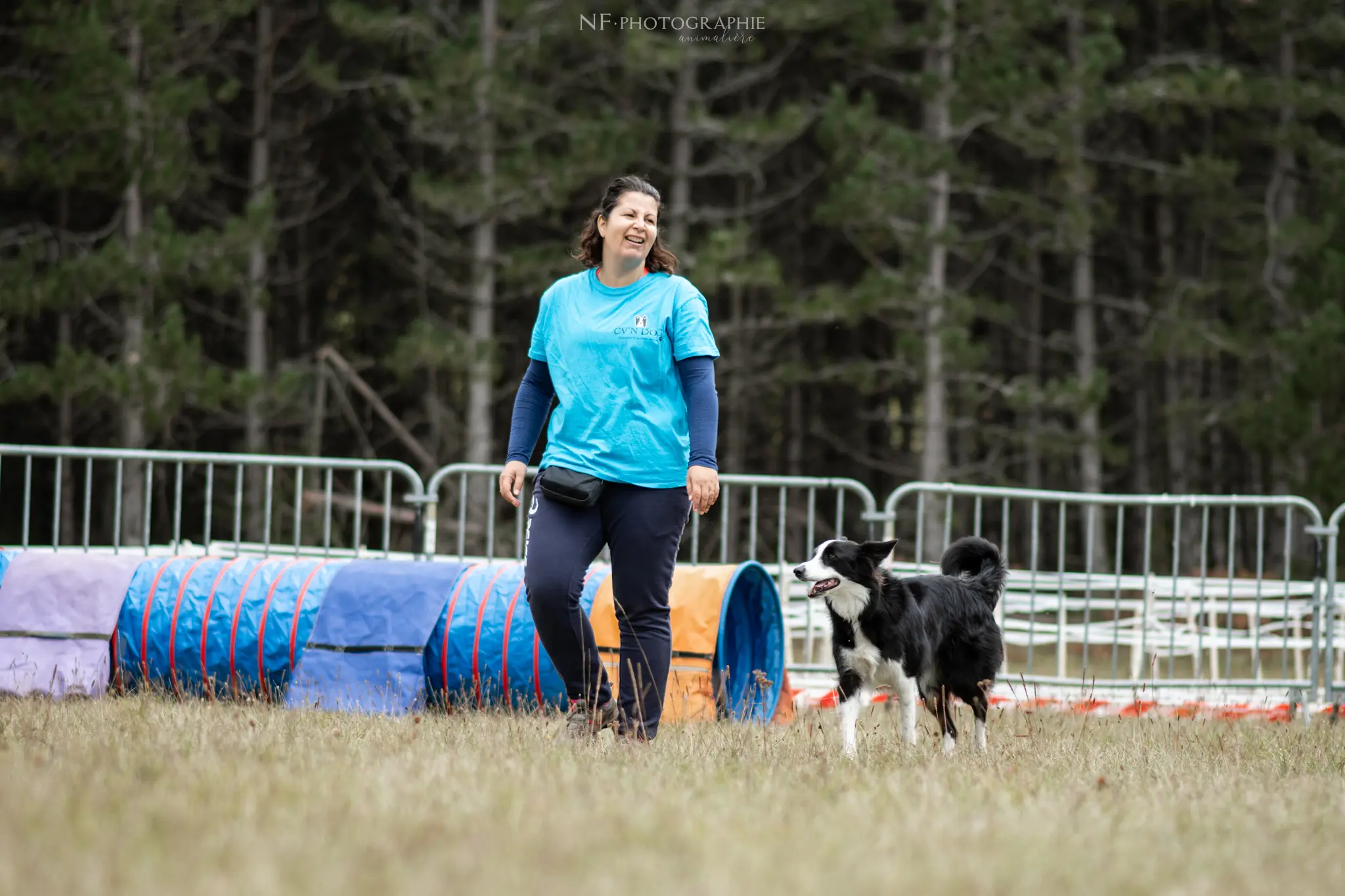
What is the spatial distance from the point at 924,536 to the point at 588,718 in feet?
44.1

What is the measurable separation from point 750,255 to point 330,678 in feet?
51.8

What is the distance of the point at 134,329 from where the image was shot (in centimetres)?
1728

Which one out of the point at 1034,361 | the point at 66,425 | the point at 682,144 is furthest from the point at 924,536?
the point at 66,425

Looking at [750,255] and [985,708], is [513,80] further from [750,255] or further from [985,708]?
[985,708]

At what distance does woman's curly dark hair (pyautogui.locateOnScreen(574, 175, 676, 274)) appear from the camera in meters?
4.90

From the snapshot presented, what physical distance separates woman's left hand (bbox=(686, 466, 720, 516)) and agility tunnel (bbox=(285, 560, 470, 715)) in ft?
7.32

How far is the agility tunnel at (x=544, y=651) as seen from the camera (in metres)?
6.41

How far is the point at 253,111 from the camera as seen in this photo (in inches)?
794

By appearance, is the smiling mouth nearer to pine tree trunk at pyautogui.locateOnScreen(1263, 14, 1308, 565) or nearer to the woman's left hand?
the woman's left hand

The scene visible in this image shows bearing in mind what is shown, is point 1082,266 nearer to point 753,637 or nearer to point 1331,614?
point 1331,614

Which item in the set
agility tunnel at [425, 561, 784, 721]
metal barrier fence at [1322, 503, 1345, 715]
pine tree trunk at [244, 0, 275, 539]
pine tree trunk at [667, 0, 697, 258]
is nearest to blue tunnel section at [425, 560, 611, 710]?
agility tunnel at [425, 561, 784, 721]

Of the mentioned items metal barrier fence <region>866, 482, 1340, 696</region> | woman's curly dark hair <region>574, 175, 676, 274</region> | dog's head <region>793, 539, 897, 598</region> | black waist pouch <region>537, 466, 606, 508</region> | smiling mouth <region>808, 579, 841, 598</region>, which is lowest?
metal barrier fence <region>866, 482, 1340, 696</region>

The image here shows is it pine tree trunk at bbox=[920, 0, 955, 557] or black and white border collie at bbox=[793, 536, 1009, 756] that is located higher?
pine tree trunk at bbox=[920, 0, 955, 557]

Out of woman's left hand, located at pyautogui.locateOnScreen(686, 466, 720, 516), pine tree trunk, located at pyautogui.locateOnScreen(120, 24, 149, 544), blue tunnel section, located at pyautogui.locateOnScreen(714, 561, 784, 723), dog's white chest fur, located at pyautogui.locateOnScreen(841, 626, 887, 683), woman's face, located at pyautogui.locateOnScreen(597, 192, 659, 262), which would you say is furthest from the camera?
pine tree trunk, located at pyautogui.locateOnScreen(120, 24, 149, 544)
